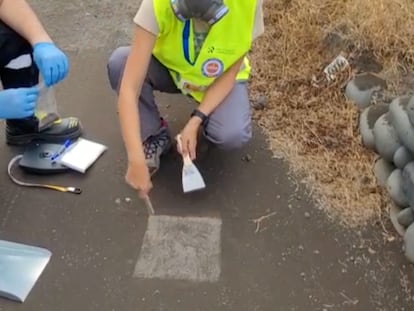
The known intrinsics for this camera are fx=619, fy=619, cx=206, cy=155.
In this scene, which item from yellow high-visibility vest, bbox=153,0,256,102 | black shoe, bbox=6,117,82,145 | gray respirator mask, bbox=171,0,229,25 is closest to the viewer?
gray respirator mask, bbox=171,0,229,25

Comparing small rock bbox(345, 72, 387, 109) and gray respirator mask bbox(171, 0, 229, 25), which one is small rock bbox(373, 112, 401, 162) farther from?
gray respirator mask bbox(171, 0, 229, 25)

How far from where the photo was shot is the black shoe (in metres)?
2.23

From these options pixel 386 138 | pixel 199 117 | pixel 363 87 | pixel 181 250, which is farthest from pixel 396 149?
pixel 181 250

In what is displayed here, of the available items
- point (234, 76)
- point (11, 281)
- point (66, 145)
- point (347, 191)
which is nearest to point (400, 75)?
point (347, 191)

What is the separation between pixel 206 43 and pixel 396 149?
0.70 m

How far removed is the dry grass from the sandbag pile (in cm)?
6

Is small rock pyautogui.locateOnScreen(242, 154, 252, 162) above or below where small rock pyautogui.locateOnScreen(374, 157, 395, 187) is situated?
below

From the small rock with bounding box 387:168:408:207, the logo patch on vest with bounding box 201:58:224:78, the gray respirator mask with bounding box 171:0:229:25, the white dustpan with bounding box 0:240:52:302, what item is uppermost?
the gray respirator mask with bounding box 171:0:229:25

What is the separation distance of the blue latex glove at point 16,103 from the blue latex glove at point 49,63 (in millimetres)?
95

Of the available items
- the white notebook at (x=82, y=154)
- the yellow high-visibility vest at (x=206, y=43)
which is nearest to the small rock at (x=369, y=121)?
the yellow high-visibility vest at (x=206, y=43)

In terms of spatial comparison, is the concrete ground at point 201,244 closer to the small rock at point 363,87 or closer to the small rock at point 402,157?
the small rock at point 402,157

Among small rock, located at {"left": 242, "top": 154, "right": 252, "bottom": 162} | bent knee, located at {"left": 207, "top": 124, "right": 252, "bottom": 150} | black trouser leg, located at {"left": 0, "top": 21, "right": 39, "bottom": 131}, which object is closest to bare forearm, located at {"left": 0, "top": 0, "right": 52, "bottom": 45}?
black trouser leg, located at {"left": 0, "top": 21, "right": 39, "bottom": 131}

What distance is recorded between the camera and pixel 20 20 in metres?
2.02

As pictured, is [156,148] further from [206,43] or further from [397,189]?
[397,189]
